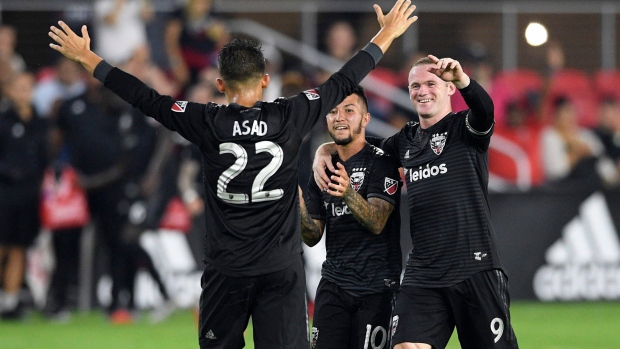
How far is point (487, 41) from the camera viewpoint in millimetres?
15414

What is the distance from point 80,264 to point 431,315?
7.35 m

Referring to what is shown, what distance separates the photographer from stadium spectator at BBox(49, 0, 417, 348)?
548 centimetres

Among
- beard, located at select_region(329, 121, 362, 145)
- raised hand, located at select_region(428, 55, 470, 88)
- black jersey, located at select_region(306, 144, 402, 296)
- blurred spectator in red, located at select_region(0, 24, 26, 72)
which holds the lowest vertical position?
black jersey, located at select_region(306, 144, 402, 296)

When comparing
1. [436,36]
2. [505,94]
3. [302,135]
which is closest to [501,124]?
[505,94]

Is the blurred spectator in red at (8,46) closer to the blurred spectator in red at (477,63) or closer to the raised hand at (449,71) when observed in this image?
the blurred spectator in red at (477,63)

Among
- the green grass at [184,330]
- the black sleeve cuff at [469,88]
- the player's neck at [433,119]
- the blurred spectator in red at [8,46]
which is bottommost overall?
the green grass at [184,330]

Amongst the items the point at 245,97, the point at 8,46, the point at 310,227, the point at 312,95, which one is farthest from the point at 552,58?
the point at 245,97

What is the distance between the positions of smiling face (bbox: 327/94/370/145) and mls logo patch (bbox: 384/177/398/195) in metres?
0.38

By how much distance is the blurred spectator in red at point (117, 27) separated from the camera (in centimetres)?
1407

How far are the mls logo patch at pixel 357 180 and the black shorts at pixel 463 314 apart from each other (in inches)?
→ 29.9

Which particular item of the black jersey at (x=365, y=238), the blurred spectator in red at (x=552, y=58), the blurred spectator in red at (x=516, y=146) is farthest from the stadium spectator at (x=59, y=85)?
the black jersey at (x=365, y=238)

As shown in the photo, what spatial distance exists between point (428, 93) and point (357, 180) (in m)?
0.70

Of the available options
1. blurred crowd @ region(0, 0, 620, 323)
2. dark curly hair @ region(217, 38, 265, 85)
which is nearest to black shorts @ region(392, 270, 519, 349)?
dark curly hair @ region(217, 38, 265, 85)

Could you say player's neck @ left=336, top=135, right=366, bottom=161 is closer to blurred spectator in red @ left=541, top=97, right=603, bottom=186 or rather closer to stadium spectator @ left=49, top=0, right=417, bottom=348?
stadium spectator @ left=49, top=0, right=417, bottom=348
